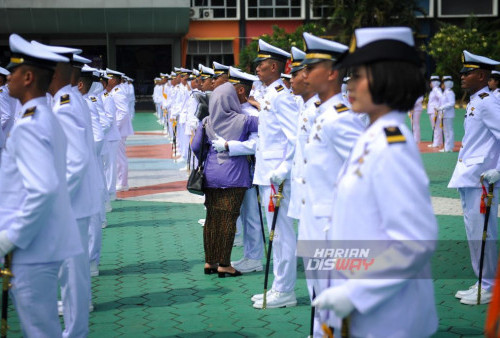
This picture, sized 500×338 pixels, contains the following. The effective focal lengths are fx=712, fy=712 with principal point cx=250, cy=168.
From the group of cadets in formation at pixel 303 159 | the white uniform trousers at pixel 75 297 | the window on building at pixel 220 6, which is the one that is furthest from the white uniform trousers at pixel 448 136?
the window on building at pixel 220 6

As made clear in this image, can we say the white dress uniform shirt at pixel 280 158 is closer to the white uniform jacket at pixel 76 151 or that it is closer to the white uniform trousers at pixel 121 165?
the white uniform jacket at pixel 76 151

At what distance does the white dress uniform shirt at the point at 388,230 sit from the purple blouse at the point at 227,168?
4.57 metres

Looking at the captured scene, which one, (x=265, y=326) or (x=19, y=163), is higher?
(x=19, y=163)

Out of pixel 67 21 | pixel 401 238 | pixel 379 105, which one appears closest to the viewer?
pixel 401 238

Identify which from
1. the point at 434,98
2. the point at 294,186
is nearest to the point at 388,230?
the point at 294,186

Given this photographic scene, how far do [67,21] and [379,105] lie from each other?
156 feet

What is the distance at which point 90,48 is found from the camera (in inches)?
2060

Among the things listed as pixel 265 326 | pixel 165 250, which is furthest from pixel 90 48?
pixel 265 326

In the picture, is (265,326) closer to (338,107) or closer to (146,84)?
(338,107)

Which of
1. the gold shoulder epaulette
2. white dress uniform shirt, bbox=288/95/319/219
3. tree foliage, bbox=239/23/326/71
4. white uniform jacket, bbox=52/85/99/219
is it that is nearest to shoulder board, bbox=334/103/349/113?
white dress uniform shirt, bbox=288/95/319/219

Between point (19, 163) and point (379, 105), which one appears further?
point (19, 163)

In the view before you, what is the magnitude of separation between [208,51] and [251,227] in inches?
1797

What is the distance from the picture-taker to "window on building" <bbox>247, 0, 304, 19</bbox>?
52906mm

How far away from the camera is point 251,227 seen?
8.34 m
